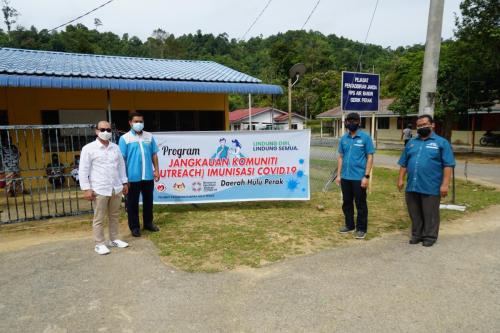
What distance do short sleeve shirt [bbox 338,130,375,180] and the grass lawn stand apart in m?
0.92

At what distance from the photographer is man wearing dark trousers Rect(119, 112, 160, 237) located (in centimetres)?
527

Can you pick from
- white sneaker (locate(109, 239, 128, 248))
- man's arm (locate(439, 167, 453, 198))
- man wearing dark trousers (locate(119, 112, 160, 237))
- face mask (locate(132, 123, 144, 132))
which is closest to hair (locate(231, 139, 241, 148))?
man wearing dark trousers (locate(119, 112, 160, 237))

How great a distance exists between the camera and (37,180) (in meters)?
7.61

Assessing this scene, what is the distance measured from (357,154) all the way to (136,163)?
3168 millimetres

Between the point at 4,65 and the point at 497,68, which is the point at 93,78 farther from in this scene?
the point at 497,68

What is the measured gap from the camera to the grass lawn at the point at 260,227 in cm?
461

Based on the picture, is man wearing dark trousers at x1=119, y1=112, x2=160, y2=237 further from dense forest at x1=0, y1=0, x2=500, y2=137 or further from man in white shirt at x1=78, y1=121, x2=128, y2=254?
dense forest at x1=0, y1=0, x2=500, y2=137

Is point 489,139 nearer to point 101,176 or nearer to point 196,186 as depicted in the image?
point 196,186

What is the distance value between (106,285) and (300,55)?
2510 inches

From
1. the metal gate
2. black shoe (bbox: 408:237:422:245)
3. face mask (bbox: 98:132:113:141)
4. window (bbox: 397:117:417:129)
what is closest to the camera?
face mask (bbox: 98:132:113:141)

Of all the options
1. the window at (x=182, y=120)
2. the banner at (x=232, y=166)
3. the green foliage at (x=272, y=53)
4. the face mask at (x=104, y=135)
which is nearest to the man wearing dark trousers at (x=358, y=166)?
the banner at (x=232, y=166)

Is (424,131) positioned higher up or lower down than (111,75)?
lower down

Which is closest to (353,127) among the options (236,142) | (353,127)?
(353,127)

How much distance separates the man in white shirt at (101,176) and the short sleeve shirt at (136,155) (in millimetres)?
439
